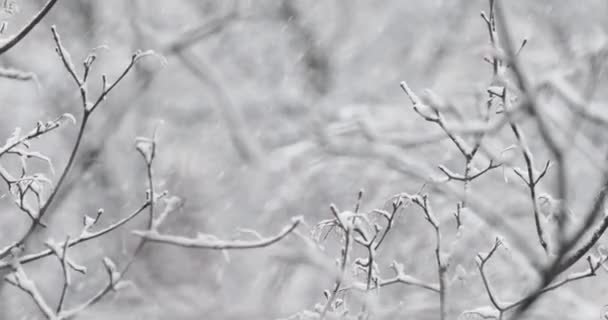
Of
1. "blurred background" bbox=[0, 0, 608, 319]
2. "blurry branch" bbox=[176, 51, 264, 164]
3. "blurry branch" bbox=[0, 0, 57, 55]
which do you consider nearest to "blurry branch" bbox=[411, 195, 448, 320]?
"blurry branch" bbox=[0, 0, 57, 55]

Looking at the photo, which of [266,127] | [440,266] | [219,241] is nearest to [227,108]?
[266,127]

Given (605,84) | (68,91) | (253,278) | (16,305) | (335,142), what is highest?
(68,91)

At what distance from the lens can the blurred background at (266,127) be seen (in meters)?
5.03

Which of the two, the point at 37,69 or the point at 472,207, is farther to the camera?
the point at 37,69

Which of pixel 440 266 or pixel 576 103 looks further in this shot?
pixel 576 103

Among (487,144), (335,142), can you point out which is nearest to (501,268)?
(335,142)

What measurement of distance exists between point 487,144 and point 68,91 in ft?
22.3

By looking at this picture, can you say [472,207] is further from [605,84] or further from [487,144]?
[605,84]

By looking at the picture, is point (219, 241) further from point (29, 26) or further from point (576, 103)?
point (576, 103)

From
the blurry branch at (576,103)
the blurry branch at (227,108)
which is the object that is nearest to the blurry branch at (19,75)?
the blurry branch at (576,103)

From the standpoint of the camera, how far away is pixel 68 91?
320 inches

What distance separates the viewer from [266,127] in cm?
877

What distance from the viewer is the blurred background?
5.03 m

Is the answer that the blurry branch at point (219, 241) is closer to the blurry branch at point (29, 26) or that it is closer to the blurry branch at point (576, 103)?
the blurry branch at point (29, 26)
